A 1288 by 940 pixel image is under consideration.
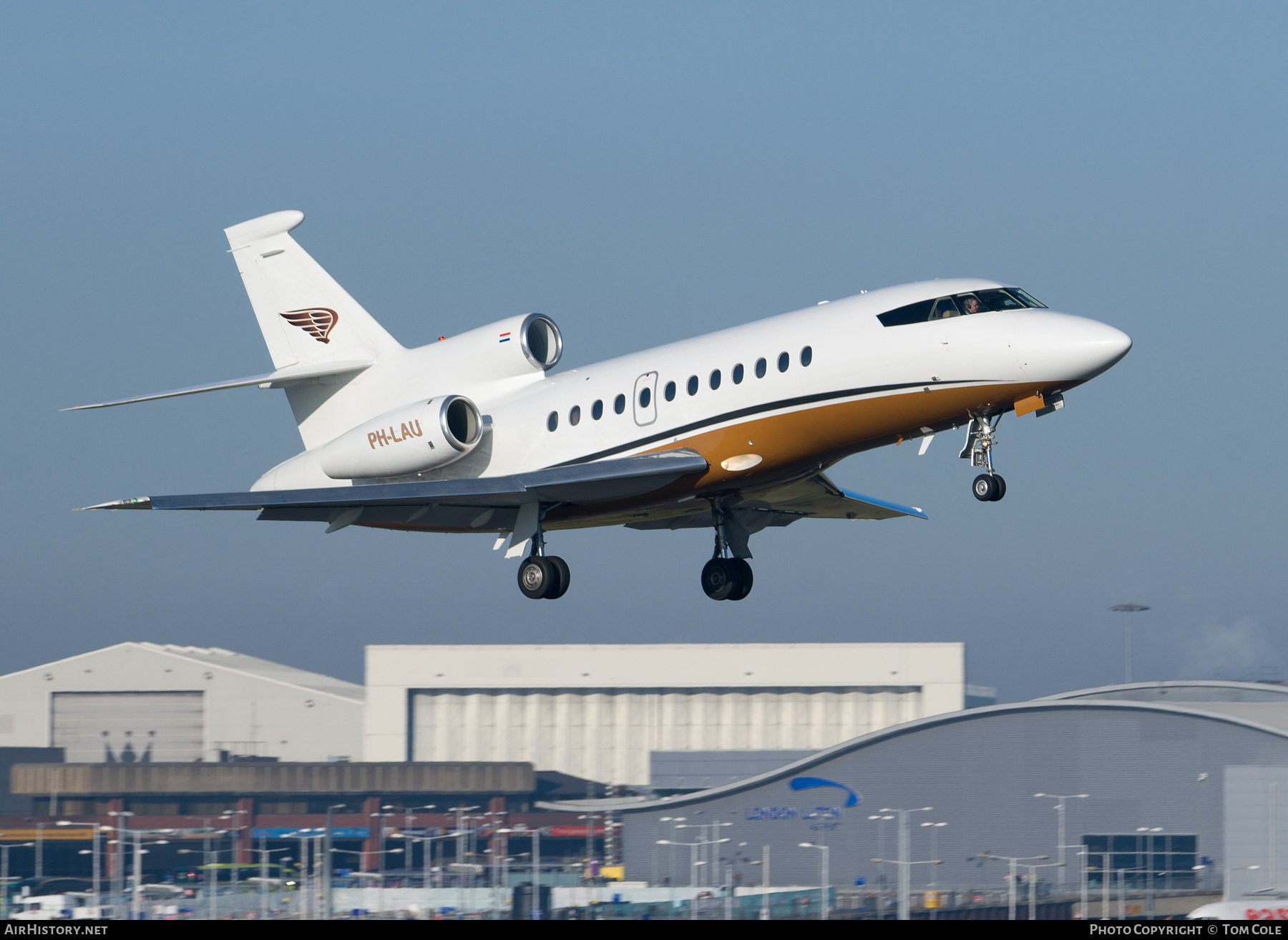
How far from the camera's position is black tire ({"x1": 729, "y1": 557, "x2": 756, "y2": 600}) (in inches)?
993

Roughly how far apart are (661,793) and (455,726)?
1060 centimetres

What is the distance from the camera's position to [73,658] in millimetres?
77750

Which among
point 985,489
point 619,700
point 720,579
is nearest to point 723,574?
point 720,579

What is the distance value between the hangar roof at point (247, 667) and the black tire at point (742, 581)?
53.8 metres

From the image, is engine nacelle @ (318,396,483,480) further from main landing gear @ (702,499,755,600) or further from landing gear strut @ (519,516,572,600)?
main landing gear @ (702,499,755,600)

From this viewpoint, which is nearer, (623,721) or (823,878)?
(823,878)

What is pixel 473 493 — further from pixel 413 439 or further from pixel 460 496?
pixel 413 439

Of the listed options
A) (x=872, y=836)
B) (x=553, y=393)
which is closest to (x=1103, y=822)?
(x=872, y=836)

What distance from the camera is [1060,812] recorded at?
4794 centimetres

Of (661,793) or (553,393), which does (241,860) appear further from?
(553,393)

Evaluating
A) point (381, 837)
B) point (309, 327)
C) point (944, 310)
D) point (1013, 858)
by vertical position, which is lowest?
point (381, 837)

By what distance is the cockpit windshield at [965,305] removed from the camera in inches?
808

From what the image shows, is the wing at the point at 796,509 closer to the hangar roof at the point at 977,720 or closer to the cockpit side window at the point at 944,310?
the cockpit side window at the point at 944,310

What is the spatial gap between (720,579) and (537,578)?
11.1 feet
